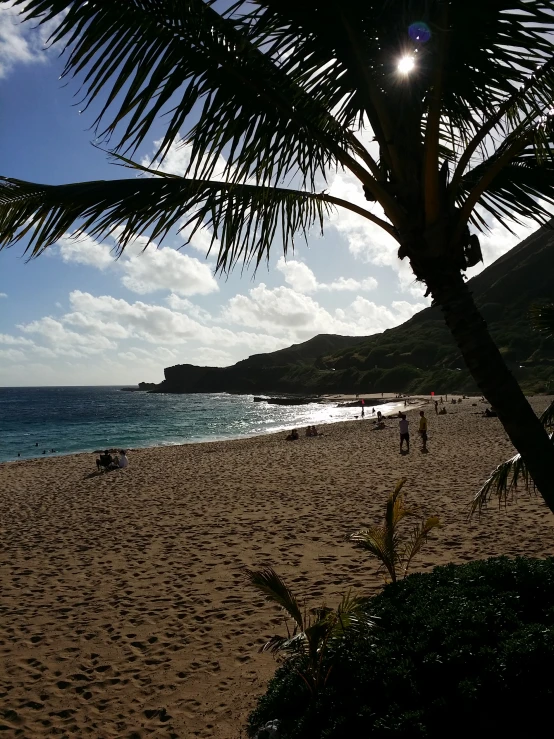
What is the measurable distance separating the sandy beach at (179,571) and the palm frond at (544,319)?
12.7 ft

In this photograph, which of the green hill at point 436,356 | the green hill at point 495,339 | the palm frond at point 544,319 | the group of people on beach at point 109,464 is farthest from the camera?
the green hill at point 436,356

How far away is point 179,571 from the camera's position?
7.64 meters

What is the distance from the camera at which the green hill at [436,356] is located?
77688 millimetres

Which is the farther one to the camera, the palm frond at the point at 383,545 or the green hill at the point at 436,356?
the green hill at the point at 436,356

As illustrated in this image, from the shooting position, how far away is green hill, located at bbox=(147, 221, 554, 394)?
77688 mm

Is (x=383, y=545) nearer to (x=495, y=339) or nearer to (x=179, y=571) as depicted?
(x=179, y=571)

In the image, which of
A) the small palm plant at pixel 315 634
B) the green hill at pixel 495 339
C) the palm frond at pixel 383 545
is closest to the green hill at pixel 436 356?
the green hill at pixel 495 339

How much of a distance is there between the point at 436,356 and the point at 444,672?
334 ft

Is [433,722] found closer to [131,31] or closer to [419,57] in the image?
[419,57]

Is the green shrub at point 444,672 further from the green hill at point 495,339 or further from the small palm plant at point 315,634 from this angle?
the green hill at point 495,339

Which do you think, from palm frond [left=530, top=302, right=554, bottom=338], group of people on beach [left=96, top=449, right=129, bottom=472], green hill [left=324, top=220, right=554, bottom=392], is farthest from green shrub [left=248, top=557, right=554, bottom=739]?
green hill [left=324, top=220, right=554, bottom=392]

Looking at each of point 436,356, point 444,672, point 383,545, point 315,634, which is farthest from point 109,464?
point 436,356

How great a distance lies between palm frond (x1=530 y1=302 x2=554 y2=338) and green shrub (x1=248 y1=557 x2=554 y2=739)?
203 cm

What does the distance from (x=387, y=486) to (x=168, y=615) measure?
7.69 m
